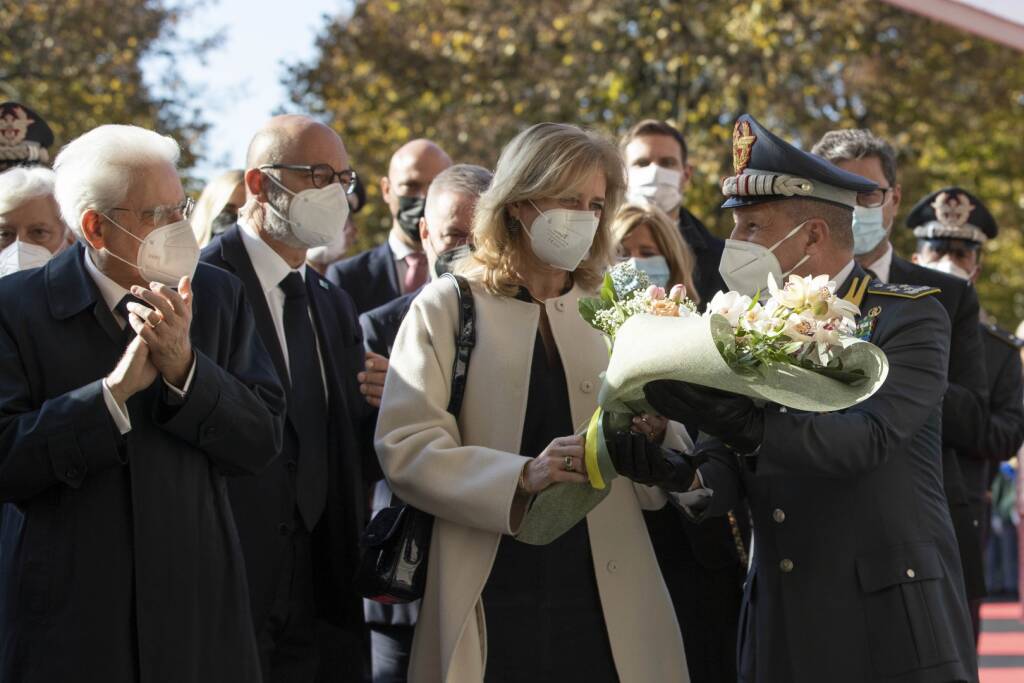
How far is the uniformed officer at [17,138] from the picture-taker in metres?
6.98

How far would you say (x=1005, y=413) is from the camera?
7.09 metres

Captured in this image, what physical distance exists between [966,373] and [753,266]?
191cm

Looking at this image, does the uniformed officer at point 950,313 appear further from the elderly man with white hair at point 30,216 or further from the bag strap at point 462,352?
the elderly man with white hair at point 30,216

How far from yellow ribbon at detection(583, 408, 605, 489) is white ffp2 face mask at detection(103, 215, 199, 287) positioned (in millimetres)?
1284

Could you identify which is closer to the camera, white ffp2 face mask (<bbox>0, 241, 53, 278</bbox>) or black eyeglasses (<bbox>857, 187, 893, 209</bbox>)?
white ffp2 face mask (<bbox>0, 241, 53, 278</bbox>)

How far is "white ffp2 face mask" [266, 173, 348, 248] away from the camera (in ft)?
19.9

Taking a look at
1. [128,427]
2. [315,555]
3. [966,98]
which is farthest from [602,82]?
[128,427]

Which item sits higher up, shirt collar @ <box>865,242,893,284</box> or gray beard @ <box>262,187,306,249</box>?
gray beard @ <box>262,187,306,249</box>

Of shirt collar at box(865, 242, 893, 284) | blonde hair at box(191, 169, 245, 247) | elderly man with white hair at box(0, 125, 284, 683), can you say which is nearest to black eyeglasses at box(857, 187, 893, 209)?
shirt collar at box(865, 242, 893, 284)

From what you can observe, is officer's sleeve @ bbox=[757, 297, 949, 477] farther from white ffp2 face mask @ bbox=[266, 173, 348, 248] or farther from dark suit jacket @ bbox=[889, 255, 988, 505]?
white ffp2 face mask @ bbox=[266, 173, 348, 248]

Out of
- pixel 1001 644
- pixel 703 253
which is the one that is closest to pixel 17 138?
pixel 703 253

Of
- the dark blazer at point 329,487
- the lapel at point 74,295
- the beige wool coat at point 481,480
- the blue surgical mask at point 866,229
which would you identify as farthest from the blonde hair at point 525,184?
the blue surgical mask at point 866,229

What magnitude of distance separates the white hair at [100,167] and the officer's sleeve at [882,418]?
6.64 ft

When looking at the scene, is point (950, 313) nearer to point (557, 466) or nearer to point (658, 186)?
point (658, 186)
